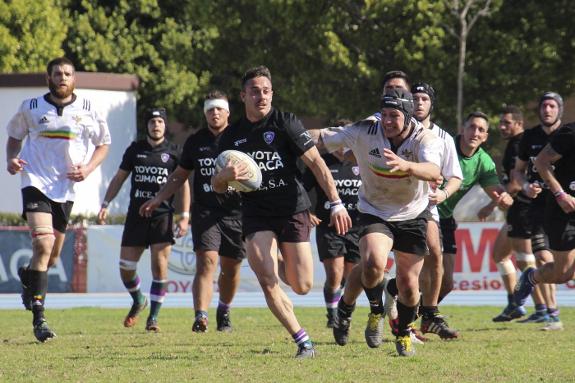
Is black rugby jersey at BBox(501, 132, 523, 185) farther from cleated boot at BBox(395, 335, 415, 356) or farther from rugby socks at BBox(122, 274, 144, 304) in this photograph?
cleated boot at BBox(395, 335, 415, 356)

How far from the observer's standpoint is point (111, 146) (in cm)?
3014

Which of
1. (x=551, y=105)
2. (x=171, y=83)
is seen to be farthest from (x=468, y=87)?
(x=551, y=105)

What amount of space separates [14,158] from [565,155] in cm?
525

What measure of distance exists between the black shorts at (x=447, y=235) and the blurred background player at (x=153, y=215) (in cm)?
308

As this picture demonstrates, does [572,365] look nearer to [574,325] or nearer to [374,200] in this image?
[374,200]

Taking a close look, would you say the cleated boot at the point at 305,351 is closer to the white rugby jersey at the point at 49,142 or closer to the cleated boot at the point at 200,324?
the white rugby jersey at the point at 49,142

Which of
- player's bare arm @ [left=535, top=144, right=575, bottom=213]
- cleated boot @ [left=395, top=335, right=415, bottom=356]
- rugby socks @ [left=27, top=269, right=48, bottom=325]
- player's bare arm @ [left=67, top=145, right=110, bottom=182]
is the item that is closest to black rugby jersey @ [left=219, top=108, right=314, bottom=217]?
cleated boot @ [left=395, top=335, right=415, bottom=356]

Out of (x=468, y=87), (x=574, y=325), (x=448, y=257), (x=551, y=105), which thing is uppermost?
(x=468, y=87)

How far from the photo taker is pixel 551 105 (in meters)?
13.0

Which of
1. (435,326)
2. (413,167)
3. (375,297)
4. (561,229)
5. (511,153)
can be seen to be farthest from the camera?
(511,153)

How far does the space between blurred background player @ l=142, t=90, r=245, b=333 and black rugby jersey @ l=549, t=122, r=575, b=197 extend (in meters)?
3.41

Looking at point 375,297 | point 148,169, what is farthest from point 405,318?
point 148,169

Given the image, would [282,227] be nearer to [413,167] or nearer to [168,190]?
[413,167]

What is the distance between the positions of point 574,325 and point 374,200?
5026 mm
